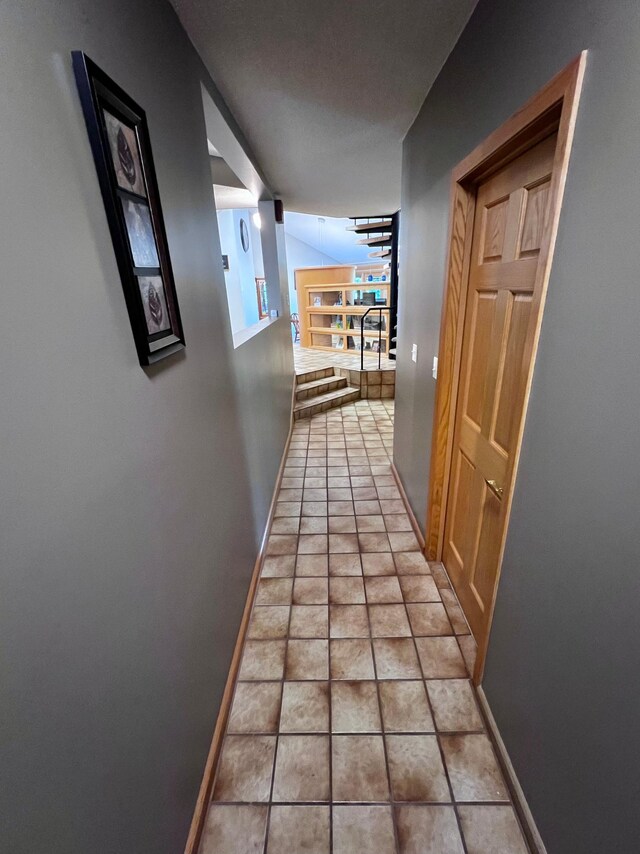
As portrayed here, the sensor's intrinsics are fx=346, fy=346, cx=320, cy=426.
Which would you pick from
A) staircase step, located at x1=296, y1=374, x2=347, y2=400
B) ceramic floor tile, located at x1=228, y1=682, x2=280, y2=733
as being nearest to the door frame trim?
ceramic floor tile, located at x1=228, y1=682, x2=280, y2=733

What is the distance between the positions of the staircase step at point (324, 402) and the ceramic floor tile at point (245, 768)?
359 centimetres

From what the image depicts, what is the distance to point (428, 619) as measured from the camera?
5.85 feet

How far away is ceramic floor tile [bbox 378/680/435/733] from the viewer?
1351 millimetres

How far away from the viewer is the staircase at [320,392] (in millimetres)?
4770

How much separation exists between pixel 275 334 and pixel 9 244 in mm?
2909

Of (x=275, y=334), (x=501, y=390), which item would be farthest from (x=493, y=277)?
(x=275, y=334)

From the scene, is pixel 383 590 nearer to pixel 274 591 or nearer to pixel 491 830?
pixel 274 591

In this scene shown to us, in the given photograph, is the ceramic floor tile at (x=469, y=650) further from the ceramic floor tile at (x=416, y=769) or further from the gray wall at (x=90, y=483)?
the gray wall at (x=90, y=483)

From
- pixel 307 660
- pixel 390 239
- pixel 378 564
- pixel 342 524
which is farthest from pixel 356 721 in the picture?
pixel 390 239

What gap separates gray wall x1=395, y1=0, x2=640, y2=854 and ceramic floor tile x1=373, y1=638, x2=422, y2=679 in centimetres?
42

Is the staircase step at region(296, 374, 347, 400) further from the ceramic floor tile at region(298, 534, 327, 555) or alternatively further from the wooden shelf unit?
the ceramic floor tile at region(298, 534, 327, 555)

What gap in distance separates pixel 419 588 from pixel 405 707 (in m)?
0.64

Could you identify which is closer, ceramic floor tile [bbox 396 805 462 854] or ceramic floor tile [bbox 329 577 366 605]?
ceramic floor tile [bbox 396 805 462 854]

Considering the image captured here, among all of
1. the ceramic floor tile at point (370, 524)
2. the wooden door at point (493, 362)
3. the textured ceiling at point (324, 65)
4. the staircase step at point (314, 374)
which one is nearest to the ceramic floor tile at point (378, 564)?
the ceramic floor tile at point (370, 524)
